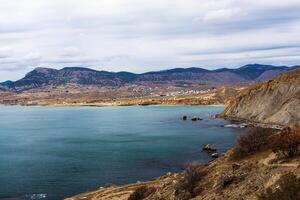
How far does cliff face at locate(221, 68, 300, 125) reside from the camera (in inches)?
5423

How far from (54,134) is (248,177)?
12099cm

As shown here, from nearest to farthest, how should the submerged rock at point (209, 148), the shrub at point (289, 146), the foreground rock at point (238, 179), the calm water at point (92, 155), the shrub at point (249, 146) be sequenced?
the foreground rock at point (238, 179) → the shrub at point (289, 146) → the shrub at point (249, 146) → the calm water at point (92, 155) → the submerged rock at point (209, 148)

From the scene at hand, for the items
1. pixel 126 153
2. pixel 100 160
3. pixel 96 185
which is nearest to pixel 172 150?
pixel 126 153

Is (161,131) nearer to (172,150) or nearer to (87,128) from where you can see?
(87,128)

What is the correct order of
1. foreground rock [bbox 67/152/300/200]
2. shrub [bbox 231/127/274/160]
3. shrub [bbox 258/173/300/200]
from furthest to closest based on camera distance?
shrub [bbox 231/127/274/160] → foreground rock [bbox 67/152/300/200] → shrub [bbox 258/173/300/200]

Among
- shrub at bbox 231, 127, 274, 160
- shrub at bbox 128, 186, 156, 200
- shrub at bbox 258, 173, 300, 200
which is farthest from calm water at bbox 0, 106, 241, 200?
shrub at bbox 258, 173, 300, 200

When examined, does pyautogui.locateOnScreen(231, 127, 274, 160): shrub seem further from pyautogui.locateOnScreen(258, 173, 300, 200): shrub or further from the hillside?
pyautogui.locateOnScreen(258, 173, 300, 200): shrub

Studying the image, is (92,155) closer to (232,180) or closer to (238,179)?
(232,180)

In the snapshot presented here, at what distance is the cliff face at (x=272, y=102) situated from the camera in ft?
452

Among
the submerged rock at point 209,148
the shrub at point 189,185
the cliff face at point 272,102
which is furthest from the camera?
the cliff face at point 272,102

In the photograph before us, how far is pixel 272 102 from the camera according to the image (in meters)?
156

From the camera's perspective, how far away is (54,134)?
152000 millimetres

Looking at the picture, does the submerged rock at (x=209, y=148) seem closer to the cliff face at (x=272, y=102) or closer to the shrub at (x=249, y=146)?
the cliff face at (x=272, y=102)

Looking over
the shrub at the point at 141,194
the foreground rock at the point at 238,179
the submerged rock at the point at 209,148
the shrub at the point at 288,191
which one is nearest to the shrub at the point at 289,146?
the foreground rock at the point at 238,179
